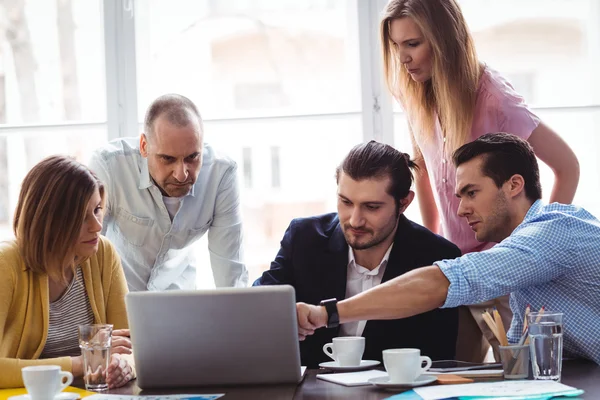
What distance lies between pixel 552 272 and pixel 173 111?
1379 mm

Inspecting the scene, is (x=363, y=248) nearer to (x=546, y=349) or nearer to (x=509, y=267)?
(x=509, y=267)

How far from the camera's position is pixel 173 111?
273 cm

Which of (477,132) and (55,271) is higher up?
(477,132)

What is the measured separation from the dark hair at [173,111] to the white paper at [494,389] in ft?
4.63

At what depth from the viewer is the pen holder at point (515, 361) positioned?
1.71 m

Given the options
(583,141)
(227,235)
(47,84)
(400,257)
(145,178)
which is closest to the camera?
(400,257)

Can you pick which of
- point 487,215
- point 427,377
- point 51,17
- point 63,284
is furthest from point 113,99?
point 427,377

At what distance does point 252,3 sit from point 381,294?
6.20 feet

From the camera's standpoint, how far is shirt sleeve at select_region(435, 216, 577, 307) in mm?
1953

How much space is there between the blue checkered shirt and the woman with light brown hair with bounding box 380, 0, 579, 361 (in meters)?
0.54

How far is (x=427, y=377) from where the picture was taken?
175 centimetres

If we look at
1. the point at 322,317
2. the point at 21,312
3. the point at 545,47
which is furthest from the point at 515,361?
the point at 545,47

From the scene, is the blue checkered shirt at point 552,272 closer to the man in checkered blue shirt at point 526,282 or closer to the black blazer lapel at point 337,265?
the man in checkered blue shirt at point 526,282

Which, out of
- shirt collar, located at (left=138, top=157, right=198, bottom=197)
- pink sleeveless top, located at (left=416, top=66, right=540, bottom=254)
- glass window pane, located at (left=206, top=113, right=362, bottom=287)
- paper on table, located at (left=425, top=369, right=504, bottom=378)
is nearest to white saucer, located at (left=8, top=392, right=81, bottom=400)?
paper on table, located at (left=425, top=369, right=504, bottom=378)
